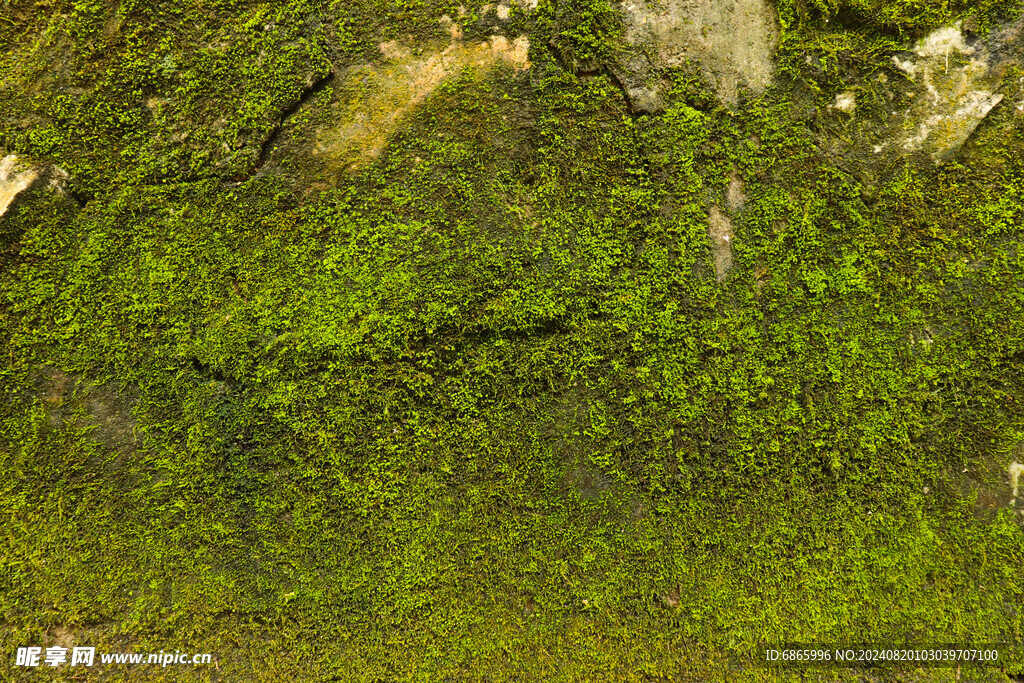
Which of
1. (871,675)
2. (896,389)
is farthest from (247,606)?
(896,389)

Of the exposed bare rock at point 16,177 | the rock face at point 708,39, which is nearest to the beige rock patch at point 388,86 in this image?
the rock face at point 708,39

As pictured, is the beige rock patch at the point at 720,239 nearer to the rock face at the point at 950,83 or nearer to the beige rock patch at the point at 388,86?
the rock face at the point at 950,83

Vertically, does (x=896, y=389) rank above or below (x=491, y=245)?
below

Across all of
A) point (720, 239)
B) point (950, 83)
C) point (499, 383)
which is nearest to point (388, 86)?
point (499, 383)

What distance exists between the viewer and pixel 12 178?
2.34m

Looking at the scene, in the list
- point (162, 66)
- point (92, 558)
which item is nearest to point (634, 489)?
point (92, 558)

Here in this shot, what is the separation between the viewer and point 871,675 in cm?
243

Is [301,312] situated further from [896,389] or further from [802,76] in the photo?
[896,389]

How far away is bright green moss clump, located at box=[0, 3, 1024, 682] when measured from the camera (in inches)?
93.7

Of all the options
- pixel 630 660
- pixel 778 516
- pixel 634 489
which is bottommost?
pixel 630 660

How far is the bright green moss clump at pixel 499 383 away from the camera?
7.80 ft

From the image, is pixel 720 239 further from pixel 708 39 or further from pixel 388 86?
pixel 388 86

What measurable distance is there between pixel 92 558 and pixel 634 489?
8.98ft

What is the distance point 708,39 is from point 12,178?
11.3 ft
